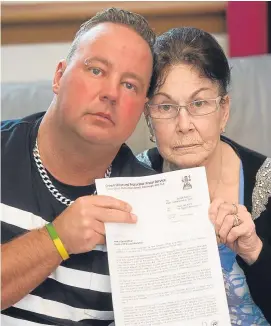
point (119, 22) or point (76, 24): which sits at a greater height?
point (76, 24)

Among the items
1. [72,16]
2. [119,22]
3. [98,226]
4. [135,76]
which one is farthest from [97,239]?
[72,16]

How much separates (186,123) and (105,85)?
0.23 metres

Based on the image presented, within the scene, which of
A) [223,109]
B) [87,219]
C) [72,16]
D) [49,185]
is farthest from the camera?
[72,16]

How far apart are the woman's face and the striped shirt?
213mm

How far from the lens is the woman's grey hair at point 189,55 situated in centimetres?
124

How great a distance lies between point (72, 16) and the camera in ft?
6.98

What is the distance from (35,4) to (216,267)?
1.42m

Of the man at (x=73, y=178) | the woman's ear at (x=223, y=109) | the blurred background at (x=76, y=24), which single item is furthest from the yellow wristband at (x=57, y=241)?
the blurred background at (x=76, y=24)

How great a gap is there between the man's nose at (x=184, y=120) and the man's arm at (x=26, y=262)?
15.1 inches

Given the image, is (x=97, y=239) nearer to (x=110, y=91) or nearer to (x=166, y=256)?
(x=166, y=256)

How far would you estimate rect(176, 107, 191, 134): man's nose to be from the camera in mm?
1224

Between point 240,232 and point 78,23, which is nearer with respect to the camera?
point 240,232

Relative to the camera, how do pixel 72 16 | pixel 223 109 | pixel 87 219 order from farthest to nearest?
pixel 72 16, pixel 223 109, pixel 87 219

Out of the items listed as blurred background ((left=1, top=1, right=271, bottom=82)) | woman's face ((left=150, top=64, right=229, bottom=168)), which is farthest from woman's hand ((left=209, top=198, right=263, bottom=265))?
blurred background ((left=1, top=1, right=271, bottom=82))
